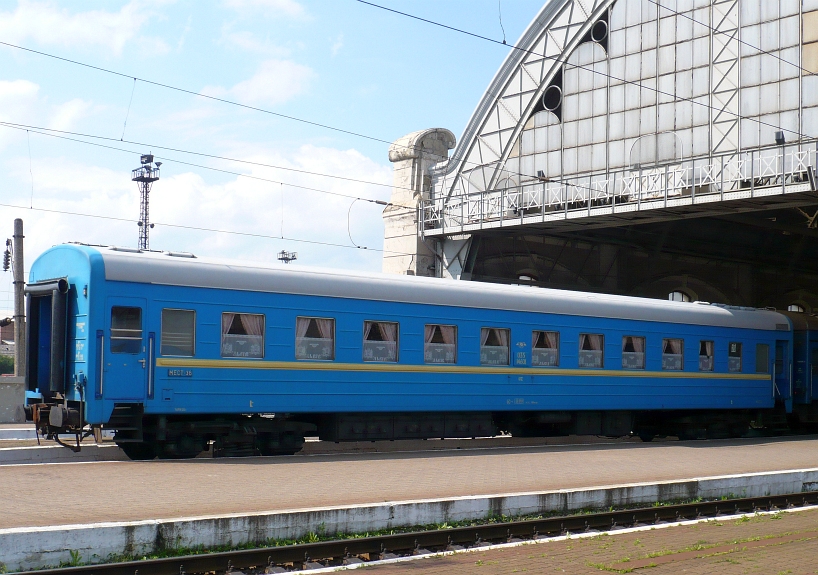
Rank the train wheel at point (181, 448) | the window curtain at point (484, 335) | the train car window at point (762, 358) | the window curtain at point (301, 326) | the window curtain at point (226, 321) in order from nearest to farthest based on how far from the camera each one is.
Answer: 1. the train wheel at point (181, 448)
2. the window curtain at point (226, 321)
3. the window curtain at point (301, 326)
4. the window curtain at point (484, 335)
5. the train car window at point (762, 358)

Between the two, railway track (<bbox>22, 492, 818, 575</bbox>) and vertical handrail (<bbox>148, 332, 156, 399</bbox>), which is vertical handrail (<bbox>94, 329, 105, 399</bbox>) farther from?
railway track (<bbox>22, 492, 818, 575</bbox>)

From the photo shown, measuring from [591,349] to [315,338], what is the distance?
7204 millimetres

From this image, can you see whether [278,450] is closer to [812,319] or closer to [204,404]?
[204,404]

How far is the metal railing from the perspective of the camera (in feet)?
92.5

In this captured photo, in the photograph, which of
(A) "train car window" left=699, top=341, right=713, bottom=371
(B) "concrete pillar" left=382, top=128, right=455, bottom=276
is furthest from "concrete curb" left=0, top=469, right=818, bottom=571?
(B) "concrete pillar" left=382, top=128, right=455, bottom=276

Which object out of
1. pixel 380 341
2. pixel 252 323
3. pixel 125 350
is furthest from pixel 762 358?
pixel 125 350

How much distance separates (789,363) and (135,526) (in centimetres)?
2149

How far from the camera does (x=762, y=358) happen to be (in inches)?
999

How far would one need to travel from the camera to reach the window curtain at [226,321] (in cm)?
1583

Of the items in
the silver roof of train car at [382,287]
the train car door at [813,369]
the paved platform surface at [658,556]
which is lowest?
the paved platform surface at [658,556]

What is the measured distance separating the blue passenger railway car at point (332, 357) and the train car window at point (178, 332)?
0.11ft

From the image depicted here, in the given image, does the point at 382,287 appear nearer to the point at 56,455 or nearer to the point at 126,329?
the point at 126,329

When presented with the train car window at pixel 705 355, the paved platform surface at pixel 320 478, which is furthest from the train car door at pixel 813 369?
the paved platform surface at pixel 320 478

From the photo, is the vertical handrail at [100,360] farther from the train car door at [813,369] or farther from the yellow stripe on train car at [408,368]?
the train car door at [813,369]
